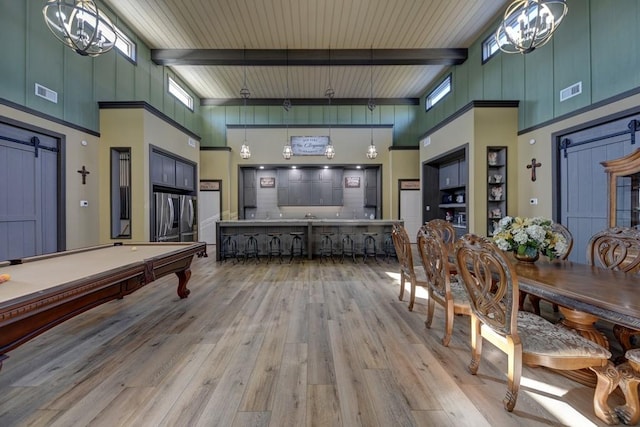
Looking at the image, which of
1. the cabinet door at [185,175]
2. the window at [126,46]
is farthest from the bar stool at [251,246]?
the window at [126,46]

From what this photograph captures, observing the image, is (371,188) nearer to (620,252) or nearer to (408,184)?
(408,184)

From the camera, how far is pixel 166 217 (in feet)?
18.9

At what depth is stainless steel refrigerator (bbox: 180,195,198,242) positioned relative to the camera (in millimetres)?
6512

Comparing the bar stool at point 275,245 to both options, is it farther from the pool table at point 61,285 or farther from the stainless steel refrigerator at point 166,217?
the pool table at point 61,285

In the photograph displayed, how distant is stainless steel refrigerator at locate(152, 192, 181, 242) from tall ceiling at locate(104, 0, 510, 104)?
3087 millimetres

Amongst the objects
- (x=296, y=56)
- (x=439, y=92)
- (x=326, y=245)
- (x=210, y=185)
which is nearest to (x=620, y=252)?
(x=326, y=245)

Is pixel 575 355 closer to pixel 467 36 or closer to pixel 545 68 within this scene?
pixel 545 68

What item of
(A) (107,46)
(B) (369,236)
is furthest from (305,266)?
(A) (107,46)

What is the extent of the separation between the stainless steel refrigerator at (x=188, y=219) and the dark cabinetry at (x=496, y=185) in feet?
22.0

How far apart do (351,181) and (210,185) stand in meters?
4.50

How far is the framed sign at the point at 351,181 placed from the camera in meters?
8.89

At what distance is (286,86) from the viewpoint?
7777mm

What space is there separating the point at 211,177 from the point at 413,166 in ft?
20.8

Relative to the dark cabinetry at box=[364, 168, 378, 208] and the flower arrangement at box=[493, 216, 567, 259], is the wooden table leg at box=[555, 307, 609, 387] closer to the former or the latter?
the flower arrangement at box=[493, 216, 567, 259]
